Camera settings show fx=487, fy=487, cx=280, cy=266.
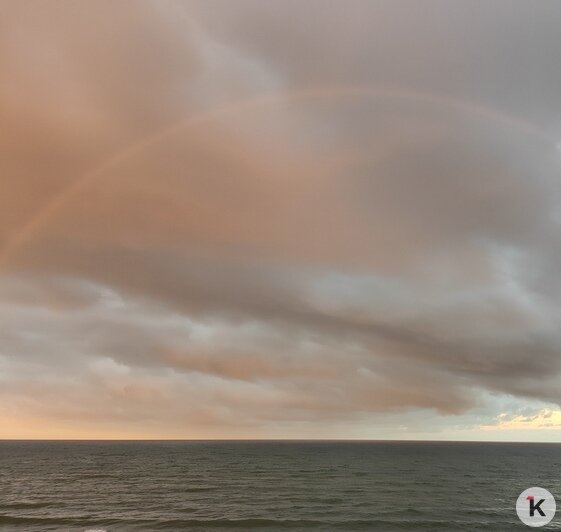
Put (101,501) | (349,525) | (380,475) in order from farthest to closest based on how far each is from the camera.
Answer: (380,475), (101,501), (349,525)

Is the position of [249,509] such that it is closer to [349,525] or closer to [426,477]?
[349,525]

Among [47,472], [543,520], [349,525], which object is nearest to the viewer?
[349,525]

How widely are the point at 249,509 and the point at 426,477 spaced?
5423cm

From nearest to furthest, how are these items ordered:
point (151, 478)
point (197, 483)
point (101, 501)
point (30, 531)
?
point (30, 531) < point (101, 501) < point (197, 483) < point (151, 478)

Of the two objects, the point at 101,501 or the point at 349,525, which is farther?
the point at 101,501

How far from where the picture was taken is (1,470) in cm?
11519

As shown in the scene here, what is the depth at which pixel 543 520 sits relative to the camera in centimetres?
5453

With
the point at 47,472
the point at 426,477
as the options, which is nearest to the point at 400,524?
the point at 426,477

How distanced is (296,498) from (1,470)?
8558 cm

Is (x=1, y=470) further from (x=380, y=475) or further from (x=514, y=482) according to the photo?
(x=514, y=482)

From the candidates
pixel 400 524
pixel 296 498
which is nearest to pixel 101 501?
pixel 296 498

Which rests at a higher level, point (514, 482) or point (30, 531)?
point (30, 531)

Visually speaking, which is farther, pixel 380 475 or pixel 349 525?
pixel 380 475

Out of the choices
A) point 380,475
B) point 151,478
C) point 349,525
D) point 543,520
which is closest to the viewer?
point 349,525
